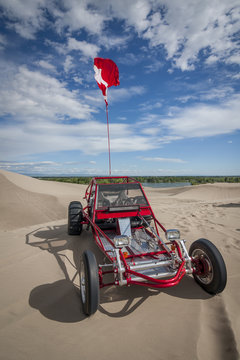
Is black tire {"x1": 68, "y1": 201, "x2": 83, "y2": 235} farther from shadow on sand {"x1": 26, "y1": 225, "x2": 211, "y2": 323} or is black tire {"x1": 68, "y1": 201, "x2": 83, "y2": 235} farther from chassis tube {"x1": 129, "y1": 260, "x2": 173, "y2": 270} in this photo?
chassis tube {"x1": 129, "y1": 260, "x2": 173, "y2": 270}

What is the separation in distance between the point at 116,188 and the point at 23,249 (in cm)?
314

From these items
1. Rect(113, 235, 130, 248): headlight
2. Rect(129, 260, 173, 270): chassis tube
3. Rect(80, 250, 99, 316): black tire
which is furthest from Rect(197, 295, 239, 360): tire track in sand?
Rect(113, 235, 130, 248): headlight

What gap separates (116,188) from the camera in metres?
5.83

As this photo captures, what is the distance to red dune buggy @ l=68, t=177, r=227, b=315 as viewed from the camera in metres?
2.70

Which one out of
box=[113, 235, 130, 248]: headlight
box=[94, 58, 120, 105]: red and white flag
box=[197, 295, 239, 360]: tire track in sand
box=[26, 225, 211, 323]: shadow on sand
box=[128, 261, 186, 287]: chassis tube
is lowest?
box=[26, 225, 211, 323]: shadow on sand

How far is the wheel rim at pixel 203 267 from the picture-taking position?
3.12 m

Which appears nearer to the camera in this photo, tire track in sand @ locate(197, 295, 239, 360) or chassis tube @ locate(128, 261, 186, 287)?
tire track in sand @ locate(197, 295, 239, 360)

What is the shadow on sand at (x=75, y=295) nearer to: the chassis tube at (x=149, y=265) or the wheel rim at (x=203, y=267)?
the wheel rim at (x=203, y=267)

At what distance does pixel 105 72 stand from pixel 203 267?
7156 mm

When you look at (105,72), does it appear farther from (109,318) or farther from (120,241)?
(109,318)

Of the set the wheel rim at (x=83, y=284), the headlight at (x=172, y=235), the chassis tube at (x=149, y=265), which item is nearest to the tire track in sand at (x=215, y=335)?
the chassis tube at (x=149, y=265)

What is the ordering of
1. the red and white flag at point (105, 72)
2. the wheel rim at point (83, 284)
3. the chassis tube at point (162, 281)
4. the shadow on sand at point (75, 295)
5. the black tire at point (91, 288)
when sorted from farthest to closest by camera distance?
1. the red and white flag at point (105, 72)
2. the wheel rim at point (83, 284)
3. the shadow on sand at point (75, 295)
4. the chassis tube at point (162, 281)
5. the black tire at point (91, 288)

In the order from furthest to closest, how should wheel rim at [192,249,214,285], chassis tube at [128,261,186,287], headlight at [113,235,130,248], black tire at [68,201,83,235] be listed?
1. black tire at [68,201,83,235]
2. wheel rim at [192,249,214,285]
3. headlight at [113,235,130,248]
4. chassis tube at [128,261,186,287]

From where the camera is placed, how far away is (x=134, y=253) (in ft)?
13.2
